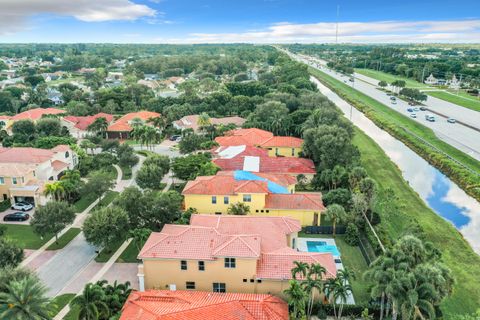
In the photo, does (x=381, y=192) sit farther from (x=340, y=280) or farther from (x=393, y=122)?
(x=393, y=122)

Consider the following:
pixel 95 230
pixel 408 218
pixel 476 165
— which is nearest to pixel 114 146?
pixel 95 230

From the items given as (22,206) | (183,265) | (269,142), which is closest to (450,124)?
(269,142)

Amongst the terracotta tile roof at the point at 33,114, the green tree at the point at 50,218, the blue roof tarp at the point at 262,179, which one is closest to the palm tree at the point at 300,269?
the blue roof tarp at the point at 262,179

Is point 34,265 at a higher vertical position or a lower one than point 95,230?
lower

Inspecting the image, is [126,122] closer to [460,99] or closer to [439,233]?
[439,233]

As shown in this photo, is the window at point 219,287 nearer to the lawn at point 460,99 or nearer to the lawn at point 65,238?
the lawn at point 65,238

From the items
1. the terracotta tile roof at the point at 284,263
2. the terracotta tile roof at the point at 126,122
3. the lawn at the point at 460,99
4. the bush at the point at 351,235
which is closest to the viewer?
the terracotta tile roof at the point at 284,263

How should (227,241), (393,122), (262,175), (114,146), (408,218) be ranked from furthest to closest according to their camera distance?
(393,122) < (114,146) < (262,175) < (408,218) < (227,241)
